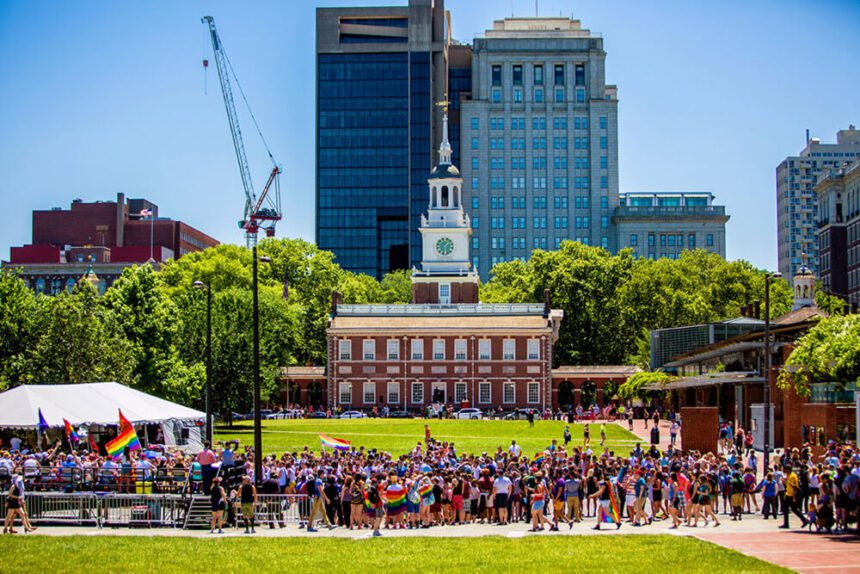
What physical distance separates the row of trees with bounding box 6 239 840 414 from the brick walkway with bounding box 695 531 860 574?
37095mm

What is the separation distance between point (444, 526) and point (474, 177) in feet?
459

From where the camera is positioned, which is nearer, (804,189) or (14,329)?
(14,329)

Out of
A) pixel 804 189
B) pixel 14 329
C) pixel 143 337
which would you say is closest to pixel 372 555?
pixel 14 329

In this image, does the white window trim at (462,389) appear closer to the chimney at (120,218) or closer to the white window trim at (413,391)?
the white window trim at (413,391)

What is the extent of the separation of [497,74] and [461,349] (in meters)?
86.7

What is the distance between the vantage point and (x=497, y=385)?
3723 inches

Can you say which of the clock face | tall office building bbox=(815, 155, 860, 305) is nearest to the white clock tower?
the clock face

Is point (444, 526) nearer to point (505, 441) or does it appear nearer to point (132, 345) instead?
point (505, 441)

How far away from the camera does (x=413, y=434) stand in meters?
61.4

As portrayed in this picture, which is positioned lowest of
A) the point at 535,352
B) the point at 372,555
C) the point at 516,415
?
the point at 372,555

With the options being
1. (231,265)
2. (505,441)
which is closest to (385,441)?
(505,441)

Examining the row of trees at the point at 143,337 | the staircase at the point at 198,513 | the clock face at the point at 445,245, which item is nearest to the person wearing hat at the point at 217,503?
the staircase at the point at 198,513

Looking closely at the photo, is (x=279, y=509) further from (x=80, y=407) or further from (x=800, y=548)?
(x=800, y=548)

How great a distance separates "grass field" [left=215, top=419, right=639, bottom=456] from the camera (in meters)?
53.2
